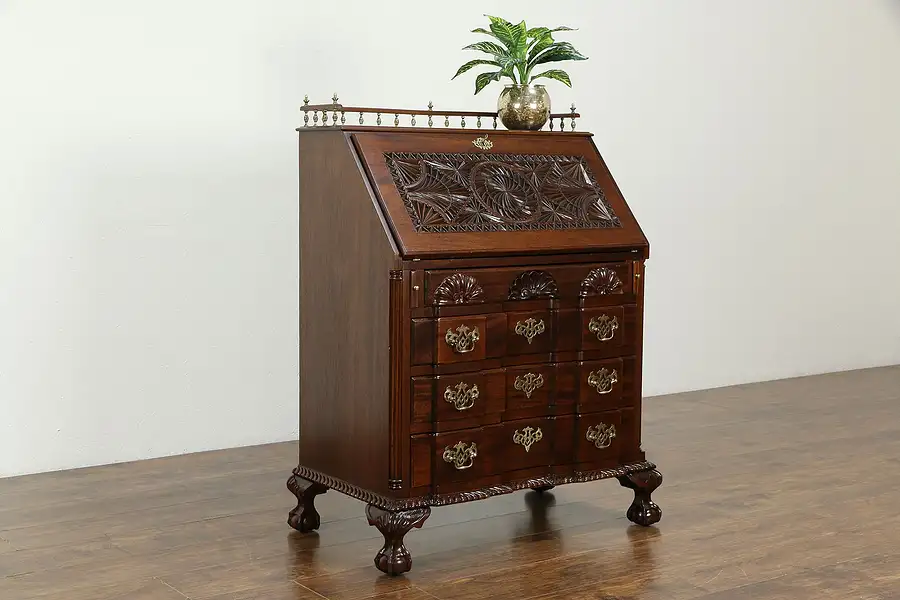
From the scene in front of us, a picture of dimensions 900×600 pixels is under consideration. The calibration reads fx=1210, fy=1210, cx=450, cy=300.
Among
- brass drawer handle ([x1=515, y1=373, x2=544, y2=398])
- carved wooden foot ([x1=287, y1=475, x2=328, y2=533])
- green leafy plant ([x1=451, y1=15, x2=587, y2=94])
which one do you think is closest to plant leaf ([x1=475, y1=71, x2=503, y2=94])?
green leafy plant ([x1=451, y1=15, x2=587, y2=94])

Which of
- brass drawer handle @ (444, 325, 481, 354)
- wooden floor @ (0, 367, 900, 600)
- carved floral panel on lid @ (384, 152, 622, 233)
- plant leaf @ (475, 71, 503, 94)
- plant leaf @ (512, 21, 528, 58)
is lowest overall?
wooden floor @ (0, 367, 900, 600)

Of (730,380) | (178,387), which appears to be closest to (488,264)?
(178,387)

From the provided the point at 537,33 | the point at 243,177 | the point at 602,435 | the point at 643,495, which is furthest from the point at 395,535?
the point at 243,177

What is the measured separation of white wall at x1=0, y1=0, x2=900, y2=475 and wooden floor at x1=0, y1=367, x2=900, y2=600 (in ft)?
0.98

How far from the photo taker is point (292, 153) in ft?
14.2

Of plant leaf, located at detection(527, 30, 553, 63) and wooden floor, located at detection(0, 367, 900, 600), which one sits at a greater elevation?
plant leaf, located at detection(527, 30, 553, 63)

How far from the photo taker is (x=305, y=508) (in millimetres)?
3291

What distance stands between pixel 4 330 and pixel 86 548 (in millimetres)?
995

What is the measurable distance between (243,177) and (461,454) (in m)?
1.63

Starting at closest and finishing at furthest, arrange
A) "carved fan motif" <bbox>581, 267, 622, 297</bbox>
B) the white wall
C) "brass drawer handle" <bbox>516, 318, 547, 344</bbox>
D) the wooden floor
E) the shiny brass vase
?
the wooden floor < "brass drawer handle" <bbox>516, 318, 547, 344</bbox> < "carved fan motif" <bbox>581, 267, 622, 297</bbox> < the shiny brass vase < the white wall

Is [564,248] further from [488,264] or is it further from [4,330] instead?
[4,330]

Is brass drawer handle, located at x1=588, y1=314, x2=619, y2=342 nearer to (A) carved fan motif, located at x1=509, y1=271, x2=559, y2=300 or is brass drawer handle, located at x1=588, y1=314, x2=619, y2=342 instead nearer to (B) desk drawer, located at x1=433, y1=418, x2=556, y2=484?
(A) carved fan motif, located at x1=509, y1=271, x2=559, y2=300

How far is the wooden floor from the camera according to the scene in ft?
9.41

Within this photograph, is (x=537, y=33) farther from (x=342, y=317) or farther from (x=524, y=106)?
(x=342, y=317)
